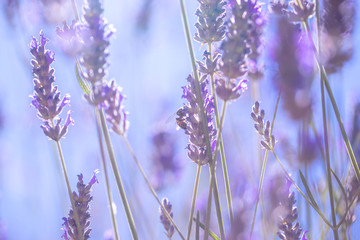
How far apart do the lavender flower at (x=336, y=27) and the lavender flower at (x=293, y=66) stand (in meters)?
0.05

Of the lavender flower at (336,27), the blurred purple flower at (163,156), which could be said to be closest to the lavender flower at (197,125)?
the lavender flower at (336,27)

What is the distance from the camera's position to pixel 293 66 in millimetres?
676

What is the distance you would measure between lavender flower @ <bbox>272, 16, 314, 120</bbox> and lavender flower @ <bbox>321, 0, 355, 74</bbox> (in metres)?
0.05

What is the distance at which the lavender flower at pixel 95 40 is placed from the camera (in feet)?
1.96

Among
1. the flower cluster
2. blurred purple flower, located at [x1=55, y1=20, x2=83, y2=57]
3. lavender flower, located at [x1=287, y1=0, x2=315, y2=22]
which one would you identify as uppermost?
blurred purple flower, located at [x1=55, y1=20, x2=83, y2=57]

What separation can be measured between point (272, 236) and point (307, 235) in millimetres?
69

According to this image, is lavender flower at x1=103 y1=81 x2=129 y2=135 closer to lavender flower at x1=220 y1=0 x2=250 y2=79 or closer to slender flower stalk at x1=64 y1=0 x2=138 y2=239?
slender flower stalk at x1=64 y1=0 x2=138 y2=239

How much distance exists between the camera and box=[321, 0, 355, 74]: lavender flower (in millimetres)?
787

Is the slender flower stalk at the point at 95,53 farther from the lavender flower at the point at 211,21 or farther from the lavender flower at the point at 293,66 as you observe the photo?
the lavender flower at the point at 293,66

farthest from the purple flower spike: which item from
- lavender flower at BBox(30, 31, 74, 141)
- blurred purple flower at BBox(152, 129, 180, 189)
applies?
blurred purple flower at BBox(152, 129, 180, 189)

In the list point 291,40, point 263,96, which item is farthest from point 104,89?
point 263,96

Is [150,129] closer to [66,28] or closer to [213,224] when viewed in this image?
[213,224]

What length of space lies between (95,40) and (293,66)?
312mm

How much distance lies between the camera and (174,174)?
4.50ft
